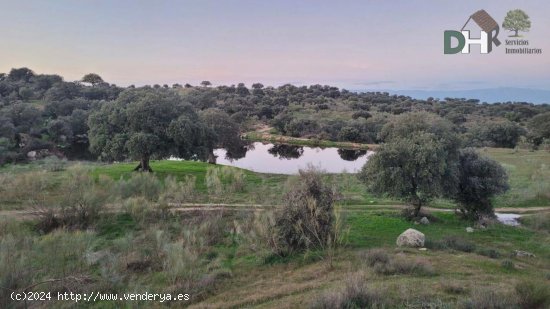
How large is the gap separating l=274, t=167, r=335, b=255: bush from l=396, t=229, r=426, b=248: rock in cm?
336

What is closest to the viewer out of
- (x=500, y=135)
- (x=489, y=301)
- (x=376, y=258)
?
(x=489, y=301)

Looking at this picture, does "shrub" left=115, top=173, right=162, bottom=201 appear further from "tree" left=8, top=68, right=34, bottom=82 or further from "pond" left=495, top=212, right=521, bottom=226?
"tree" left=8, top=68, right=34, bottom=82

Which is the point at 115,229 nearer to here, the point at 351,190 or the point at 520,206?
the point at 351,190

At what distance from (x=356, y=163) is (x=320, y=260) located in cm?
4145

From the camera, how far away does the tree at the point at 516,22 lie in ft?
94.6

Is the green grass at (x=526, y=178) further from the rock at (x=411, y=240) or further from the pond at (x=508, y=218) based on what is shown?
the rock at (x=411, y=240)

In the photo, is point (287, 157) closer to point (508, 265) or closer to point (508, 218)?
point (508, 218)

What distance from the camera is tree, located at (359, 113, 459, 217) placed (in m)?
21.7

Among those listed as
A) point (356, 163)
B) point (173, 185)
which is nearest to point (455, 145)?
point (173, 185)

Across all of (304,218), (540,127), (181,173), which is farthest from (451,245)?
(540,127)

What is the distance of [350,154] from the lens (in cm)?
6431

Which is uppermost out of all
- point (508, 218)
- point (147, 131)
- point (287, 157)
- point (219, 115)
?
point (219, 115)

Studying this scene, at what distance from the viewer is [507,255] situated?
17.5 meters

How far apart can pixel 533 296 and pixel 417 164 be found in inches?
482
